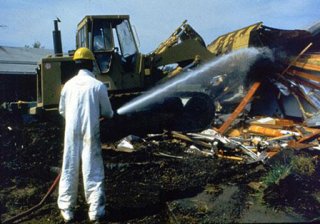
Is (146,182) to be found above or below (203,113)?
below

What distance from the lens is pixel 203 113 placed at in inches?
368

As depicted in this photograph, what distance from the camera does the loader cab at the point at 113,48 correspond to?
8.38 m

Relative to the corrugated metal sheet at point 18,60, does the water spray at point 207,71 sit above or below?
below

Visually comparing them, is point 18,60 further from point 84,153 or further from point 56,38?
point 84,153

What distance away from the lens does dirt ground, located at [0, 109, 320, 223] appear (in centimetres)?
439

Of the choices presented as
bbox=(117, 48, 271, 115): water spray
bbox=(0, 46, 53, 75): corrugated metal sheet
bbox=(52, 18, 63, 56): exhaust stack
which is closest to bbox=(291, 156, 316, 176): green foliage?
bbox=(117, 48, 271, 115): water spray

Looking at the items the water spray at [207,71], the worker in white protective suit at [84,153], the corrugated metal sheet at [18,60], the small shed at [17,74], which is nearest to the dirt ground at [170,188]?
the worker in white protective suit at [84,153]

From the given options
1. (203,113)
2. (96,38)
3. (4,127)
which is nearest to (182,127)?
(203,113)

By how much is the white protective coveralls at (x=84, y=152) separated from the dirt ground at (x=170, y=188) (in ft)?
0.91

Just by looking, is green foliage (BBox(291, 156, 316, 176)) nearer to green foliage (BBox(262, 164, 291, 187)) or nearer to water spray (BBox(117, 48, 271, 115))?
green foliage (BBox(262, 164, 291, 187))

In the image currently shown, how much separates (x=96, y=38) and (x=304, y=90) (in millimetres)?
5229

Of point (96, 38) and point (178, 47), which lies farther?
point (178, 47)

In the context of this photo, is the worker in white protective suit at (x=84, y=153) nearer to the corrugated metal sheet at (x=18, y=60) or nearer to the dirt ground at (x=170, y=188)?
the dirt ground at (x=170, y=188)

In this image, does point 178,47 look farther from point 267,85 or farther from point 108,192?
point 108,192
